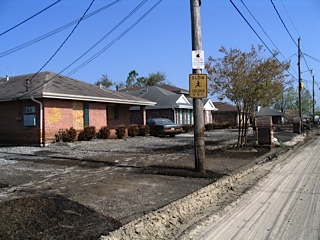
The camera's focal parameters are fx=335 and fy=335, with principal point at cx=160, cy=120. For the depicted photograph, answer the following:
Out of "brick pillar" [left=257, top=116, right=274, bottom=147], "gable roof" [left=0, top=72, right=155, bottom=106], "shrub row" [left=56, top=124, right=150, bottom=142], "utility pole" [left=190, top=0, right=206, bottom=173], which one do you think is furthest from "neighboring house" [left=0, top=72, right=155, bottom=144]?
"utility pole" [left=190, top=0, right=206, bottom=173]

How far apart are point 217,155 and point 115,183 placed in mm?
6700

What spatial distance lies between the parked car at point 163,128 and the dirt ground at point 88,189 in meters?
12.6

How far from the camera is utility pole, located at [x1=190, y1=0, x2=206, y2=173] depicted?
9.31 metres

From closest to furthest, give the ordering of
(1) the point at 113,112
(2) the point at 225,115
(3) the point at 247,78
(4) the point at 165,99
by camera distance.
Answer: (3) the point at 247,78, (1) the point at 113,112, (4) the point at 165,99, (2) the point at 225,115

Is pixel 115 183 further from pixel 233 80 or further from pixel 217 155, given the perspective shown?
pixel 233 80

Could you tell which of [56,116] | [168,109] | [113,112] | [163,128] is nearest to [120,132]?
[113,112]

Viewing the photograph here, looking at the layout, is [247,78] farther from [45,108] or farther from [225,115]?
[225,115]

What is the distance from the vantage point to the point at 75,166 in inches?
424

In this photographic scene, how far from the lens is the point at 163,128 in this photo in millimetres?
25766

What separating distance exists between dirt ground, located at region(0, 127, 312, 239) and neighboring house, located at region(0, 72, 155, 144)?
5891 millimetres

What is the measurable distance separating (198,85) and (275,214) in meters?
4.35

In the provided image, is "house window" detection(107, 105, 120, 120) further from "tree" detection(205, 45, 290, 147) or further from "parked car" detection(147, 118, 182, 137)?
"tree" detection(205, 45, 290, 147)

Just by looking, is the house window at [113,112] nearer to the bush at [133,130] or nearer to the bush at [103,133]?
the bush at [133,130]

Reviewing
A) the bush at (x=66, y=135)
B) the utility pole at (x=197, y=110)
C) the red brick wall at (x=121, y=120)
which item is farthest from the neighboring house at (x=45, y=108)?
the utility pole at (x=197, y=110)
